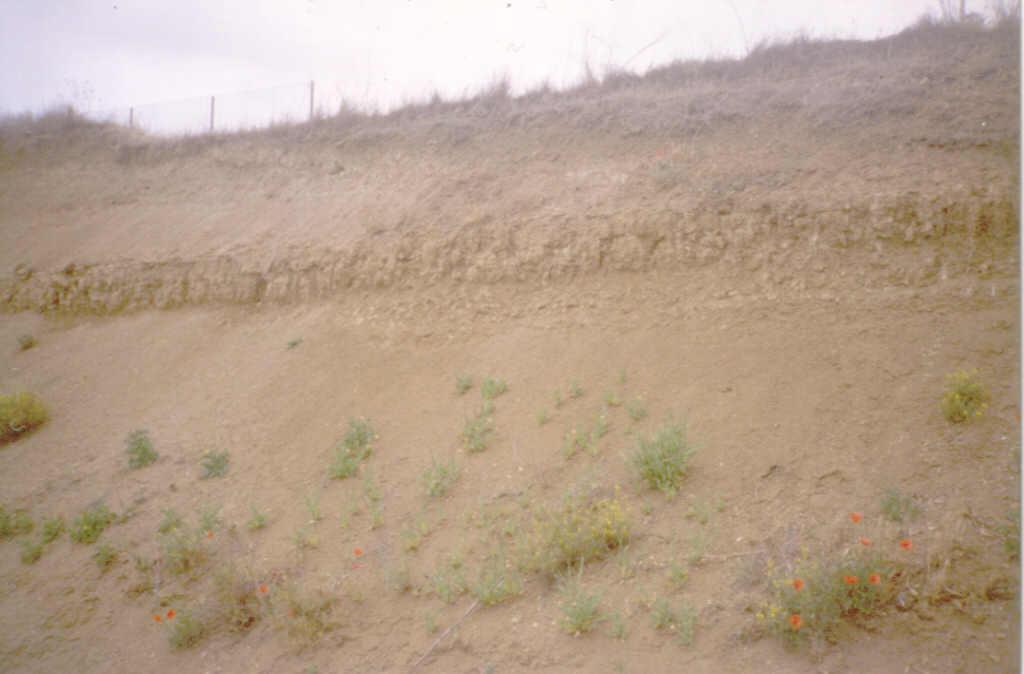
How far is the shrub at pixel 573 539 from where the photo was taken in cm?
562

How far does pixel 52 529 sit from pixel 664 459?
6777 mm

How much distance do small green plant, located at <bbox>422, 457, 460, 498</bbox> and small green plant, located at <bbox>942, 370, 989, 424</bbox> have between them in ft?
14.6

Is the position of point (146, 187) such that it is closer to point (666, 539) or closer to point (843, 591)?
point (666, 539)

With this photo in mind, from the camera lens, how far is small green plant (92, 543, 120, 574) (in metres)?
7.43

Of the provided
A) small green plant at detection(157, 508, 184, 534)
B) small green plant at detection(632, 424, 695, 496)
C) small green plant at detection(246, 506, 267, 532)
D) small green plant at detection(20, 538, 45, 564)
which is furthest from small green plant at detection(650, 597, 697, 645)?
small green plant at detection(20, 538, 45, 564)

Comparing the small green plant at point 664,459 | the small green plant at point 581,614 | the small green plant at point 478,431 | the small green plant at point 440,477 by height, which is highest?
the small green plant at point 664,459

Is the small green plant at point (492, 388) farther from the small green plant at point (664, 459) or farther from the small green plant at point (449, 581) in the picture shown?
the small green plant at point (449, 581)

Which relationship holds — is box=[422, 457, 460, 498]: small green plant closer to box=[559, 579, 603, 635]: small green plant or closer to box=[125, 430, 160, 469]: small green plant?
box=[559, 579, 603, 635]: small green plant

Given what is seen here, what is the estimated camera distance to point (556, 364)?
28.5ft

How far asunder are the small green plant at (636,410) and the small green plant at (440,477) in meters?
1.85

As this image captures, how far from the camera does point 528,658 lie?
16.1ft

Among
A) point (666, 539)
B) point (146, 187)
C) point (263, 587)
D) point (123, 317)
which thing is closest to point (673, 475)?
point (666, 539)

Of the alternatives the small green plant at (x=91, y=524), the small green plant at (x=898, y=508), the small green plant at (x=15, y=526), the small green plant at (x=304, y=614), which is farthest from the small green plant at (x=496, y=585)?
the small green plant at (x=15, y=526)

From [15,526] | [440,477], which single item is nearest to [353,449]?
[440,477]
